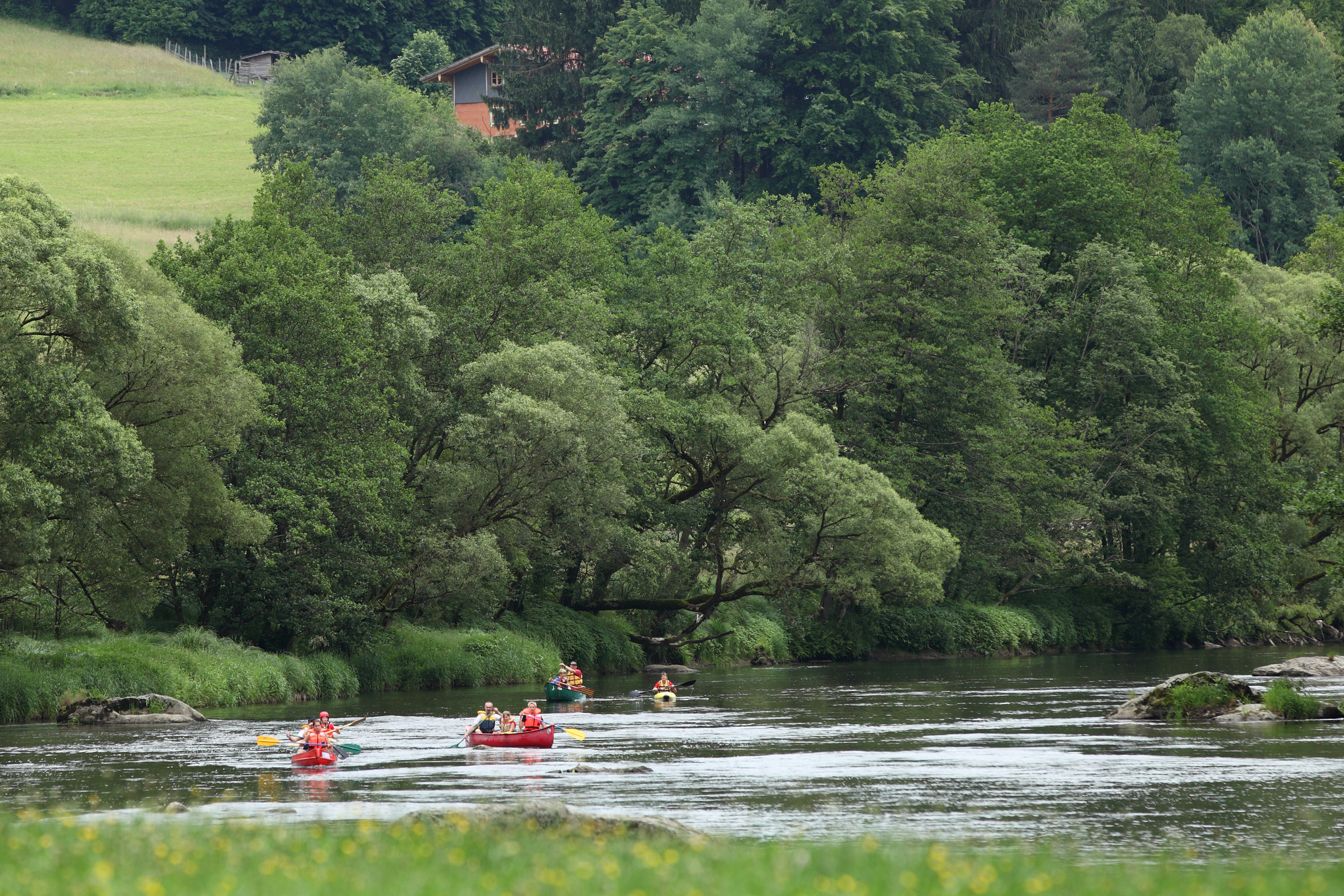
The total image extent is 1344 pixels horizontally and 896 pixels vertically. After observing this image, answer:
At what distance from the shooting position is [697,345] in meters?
65.7

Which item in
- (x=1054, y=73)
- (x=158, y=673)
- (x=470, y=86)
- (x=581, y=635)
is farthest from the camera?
(x=470, y=86)

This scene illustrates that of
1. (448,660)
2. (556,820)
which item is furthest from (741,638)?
(556,820)

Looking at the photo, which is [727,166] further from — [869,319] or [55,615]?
[55,615]

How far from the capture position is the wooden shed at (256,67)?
150m

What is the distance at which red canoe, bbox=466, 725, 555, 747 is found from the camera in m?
35.9

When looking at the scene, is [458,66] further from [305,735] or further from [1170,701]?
[305,735]

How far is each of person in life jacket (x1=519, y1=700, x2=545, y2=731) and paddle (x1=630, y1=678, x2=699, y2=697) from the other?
13061 mm

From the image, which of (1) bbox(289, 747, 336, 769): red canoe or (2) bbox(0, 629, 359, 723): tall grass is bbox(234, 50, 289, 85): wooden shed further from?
(1) bbox(289, 747, 336, 769): red canoe

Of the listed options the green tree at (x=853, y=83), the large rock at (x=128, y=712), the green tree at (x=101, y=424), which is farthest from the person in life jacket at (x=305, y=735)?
the green tree at (x=853, y=83)

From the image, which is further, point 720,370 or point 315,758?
point 720,370

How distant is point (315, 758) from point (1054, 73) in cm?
10245

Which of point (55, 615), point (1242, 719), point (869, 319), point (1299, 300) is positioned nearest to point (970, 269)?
point (869, 319)

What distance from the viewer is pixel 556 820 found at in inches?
745

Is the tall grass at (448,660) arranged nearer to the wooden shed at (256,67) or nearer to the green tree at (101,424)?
the green tree at (101,424)
